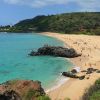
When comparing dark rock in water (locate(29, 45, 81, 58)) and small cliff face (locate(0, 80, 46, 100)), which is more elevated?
small cliff face (locate(0, 80, 46, 100))

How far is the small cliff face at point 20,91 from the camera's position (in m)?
25.3

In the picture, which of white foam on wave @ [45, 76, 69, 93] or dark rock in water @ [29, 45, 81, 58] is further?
dark rock in water @ [29, 45, 81, 58]

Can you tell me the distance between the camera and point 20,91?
26344mm

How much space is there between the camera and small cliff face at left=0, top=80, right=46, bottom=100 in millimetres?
25266

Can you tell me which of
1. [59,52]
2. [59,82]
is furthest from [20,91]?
[59,52]

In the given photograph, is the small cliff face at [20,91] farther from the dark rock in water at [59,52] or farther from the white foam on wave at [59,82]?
the dark rock in water at [59,52]

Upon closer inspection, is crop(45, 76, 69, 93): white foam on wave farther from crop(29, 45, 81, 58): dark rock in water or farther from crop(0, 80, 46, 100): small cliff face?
crop(29, 45, 81, 58): dark rock in water

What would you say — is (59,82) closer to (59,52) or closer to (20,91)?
(20,91)

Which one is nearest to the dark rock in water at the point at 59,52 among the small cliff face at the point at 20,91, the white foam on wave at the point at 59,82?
the white foam on wave at the point at 59,82

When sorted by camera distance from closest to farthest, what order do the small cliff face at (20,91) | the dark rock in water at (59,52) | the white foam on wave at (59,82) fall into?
the small cliff face at (20,91) < the white foam on wave at (59,82) < the dark rock in water at (59,52)

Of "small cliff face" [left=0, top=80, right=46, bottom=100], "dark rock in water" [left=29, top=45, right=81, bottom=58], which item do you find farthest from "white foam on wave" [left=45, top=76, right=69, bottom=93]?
"dark rock in water" [left=29, top=45, right=81, bottom=58]

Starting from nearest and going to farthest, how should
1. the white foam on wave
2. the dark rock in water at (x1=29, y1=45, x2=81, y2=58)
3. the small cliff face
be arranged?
1. the small cliff face
2. the white foam on wave
3. the dark rock in water at (x1=29, y1=45, x2=81, y2=58)

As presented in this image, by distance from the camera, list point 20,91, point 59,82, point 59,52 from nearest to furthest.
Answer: point 20,91, point 59,82, point 59,52

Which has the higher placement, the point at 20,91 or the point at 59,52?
the point at 20,91
